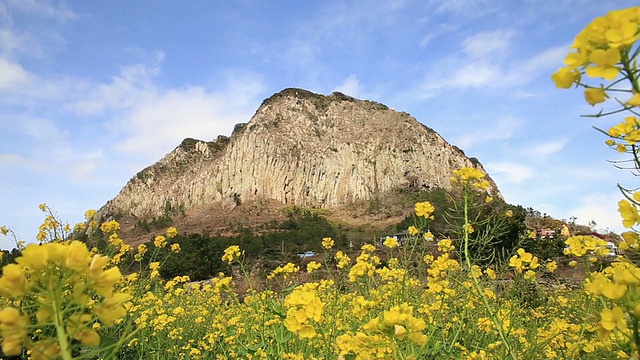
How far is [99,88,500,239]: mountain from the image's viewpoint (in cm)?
5797

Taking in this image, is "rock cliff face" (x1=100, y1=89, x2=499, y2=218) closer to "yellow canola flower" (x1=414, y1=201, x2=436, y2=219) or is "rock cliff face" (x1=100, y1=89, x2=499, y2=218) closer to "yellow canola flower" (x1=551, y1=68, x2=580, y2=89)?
"yellow canola flower" (x1=414, y1=201, x2=436, y2=219)

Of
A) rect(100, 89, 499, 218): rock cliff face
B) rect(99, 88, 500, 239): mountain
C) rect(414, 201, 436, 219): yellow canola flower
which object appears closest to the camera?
rect(414, 201, 436, 219): yellow canola flower

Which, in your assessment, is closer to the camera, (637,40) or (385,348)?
(637,40)

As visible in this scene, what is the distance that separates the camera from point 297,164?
59.7 metres

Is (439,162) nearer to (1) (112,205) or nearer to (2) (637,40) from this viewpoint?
(1) (112,205)

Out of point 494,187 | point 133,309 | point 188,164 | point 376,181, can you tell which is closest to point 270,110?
point 188,164

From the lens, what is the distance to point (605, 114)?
82 cm

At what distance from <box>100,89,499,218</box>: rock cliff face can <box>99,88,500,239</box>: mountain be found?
0.47 ft

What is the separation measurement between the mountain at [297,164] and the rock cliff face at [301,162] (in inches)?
5.6

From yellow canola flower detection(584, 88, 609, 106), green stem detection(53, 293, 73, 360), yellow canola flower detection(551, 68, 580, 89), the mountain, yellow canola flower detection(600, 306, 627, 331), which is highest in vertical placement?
the mountain

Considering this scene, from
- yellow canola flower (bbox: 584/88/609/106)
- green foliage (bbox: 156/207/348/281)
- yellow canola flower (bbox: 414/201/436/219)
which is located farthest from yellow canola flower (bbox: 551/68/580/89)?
green foliage (bbox: 156/207/348/281)

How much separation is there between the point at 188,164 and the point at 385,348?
232ft

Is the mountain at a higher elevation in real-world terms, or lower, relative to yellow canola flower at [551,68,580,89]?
higher

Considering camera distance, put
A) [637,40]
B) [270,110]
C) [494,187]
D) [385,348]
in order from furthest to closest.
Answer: [270,110], [494,187], [385,348], [637,40]
